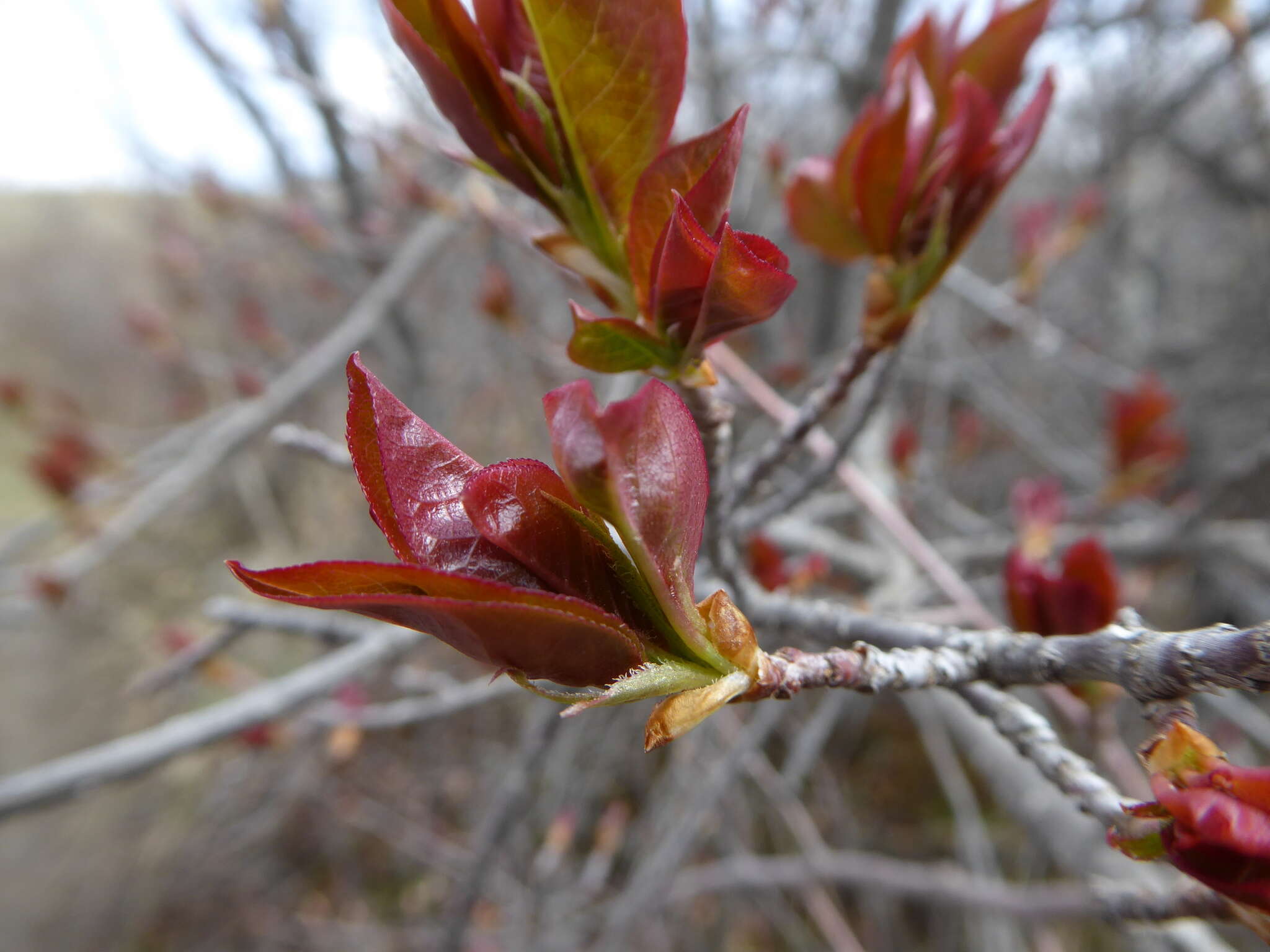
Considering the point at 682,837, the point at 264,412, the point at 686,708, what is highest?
the point at 264,412

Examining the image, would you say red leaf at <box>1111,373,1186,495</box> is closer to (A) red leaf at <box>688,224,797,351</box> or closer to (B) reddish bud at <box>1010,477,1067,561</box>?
(B) reddish bud at <box>1010,477,1067,561</box>

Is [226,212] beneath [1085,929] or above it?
above

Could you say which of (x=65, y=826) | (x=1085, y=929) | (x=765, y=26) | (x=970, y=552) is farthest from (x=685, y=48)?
(x=65, y=826)

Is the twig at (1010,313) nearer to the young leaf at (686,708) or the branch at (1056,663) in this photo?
the branch at (1056,663)

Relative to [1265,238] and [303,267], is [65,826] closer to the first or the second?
[303,267]

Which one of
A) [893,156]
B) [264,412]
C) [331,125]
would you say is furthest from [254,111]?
[893,156]

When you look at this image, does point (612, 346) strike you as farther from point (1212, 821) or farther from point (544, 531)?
point (1212, 821)
